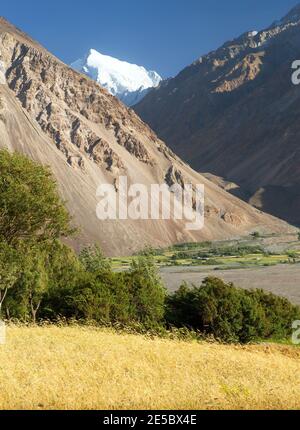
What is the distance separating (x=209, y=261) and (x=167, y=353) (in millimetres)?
119581

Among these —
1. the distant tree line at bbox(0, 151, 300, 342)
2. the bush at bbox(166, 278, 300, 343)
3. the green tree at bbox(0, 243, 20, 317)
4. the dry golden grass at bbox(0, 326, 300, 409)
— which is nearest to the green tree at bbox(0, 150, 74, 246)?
the distant tree line at bbox(0, 151, 300, 342)

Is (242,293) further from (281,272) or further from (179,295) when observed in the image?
(281,272)

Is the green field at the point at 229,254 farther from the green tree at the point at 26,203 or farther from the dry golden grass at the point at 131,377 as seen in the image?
the dry golden grass at the point at 131,377

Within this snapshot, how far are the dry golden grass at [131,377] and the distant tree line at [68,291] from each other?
10.5 metres

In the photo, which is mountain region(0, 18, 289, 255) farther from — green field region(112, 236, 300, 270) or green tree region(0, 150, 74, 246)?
green tree region(0, 150, 74, 246)

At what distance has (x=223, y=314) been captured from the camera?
34.0m

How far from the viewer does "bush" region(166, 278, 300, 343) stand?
33.7 m

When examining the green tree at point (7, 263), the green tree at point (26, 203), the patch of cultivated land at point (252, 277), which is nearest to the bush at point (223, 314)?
the green tree at point (26, 203)

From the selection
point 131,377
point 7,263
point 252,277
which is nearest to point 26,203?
point 7,263

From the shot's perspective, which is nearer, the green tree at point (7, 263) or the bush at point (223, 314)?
the green tree at point (7, 263)

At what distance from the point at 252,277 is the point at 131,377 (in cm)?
9323

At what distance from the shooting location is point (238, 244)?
173375 mm

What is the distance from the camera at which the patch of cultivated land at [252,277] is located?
89.8 metres

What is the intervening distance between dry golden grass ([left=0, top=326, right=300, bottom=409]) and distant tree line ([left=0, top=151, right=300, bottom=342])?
1050cm
